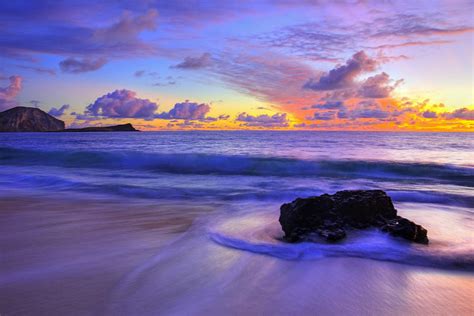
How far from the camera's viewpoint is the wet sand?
115 inches

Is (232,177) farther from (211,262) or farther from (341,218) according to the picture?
(211,262)

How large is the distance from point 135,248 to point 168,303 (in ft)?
5.53

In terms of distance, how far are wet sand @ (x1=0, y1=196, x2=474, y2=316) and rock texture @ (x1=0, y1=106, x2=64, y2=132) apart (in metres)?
180

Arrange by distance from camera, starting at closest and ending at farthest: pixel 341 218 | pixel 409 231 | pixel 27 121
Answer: pixel 409 231 → pixel 341 218 → pixel 27 121

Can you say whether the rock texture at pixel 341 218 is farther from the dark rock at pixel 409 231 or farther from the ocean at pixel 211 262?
the ocean at pixel 211 262

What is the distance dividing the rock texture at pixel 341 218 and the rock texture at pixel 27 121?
593 feet

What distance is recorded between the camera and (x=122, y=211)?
7031mm

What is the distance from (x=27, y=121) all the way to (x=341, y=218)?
7249 inches

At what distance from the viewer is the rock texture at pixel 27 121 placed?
6137 inches

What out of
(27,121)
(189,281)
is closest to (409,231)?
(189,281)

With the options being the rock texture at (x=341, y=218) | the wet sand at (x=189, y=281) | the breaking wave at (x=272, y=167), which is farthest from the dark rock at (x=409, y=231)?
the breaking wave at (x=272, y=167)

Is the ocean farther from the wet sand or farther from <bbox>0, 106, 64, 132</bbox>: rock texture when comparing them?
<bbox>0, 106, 64, 132</bbox>: rock texture

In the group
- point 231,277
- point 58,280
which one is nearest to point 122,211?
point 58,280

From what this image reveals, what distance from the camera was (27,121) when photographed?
160 metres
